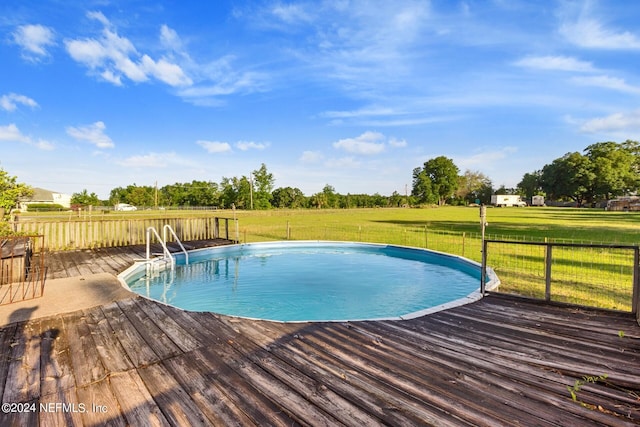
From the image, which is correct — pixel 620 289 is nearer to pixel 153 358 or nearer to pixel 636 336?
pixel 636 336

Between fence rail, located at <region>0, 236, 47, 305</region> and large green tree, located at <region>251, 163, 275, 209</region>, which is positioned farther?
large green tree, located at <region>251, 163, 275, 209</region>

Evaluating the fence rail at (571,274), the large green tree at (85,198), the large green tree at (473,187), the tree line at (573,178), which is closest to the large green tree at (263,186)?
the large green tree at (85,198)

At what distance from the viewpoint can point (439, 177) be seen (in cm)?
6969

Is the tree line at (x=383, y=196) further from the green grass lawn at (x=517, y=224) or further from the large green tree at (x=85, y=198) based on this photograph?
the green grass lawn at (x=517, y=224)

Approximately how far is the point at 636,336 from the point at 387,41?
1162cm

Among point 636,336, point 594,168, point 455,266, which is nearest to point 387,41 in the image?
point 455,266

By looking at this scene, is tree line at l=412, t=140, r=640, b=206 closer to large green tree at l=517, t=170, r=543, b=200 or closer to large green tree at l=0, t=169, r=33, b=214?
large green tree at l=517, t=170, r=543, b=200

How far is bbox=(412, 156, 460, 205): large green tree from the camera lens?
66812mm

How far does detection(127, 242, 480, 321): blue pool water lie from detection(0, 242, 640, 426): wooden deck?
2.22 meters

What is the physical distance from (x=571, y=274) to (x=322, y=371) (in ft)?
26.0

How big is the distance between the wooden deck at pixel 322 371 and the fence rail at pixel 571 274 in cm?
93

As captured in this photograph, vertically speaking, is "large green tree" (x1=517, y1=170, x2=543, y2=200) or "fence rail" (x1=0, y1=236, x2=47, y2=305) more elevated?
"large green tree" (x1=517, y1=170, x2=543, y2=200)

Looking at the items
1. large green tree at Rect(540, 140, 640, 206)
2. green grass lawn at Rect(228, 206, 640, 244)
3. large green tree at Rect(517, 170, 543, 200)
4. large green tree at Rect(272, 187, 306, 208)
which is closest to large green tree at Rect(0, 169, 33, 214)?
green grass lawn at Rect(228, 206, 640, 244)

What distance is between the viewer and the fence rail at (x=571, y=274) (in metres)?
4.01
